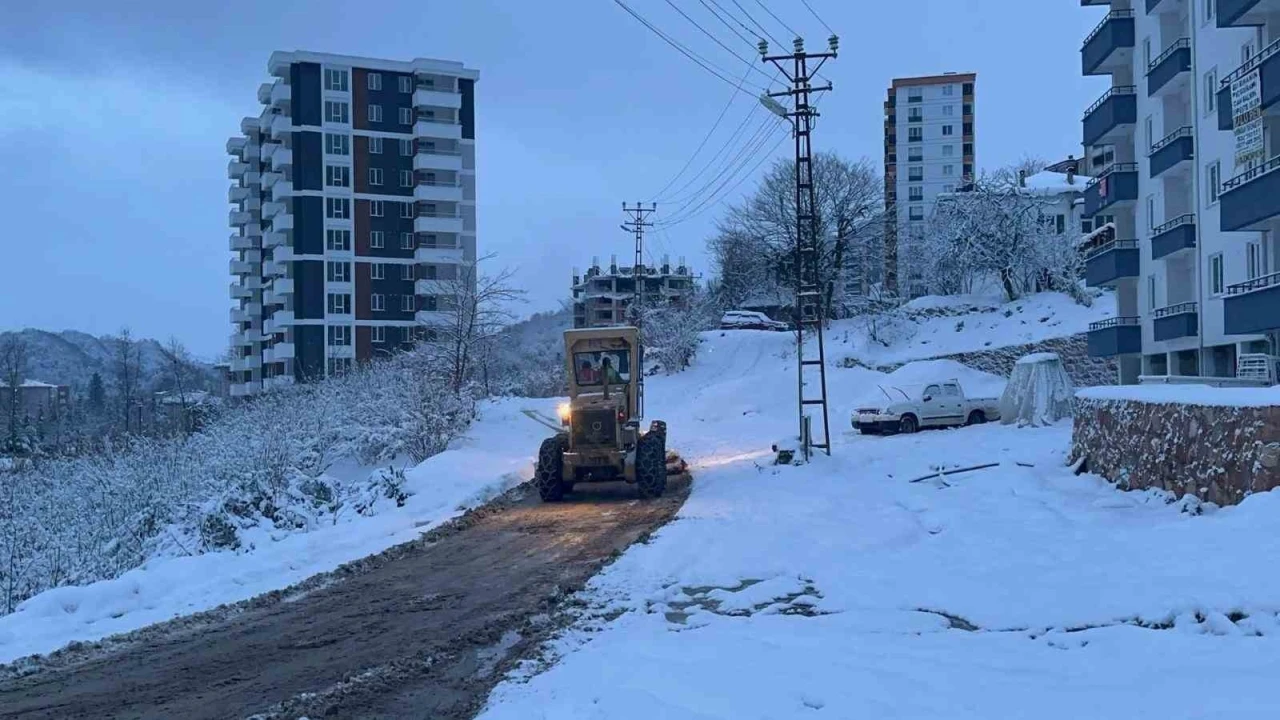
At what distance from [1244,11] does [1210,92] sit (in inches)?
204

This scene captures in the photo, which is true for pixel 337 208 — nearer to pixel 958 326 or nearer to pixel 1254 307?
A: pixel 958 326

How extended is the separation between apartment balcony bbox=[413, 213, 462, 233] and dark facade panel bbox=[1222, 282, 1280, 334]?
51.8m

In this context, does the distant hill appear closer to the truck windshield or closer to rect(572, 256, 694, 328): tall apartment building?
rect(572, 256, 694, 328): tall apartment building

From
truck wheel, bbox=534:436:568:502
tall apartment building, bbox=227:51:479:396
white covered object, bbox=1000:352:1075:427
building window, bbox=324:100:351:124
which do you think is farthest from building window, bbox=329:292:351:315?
truck wheel, bbox=534:436:568:502

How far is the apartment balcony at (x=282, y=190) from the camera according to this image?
221 ft

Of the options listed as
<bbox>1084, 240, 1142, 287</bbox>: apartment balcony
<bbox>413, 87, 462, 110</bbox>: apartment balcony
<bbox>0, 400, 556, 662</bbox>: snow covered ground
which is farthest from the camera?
<bbox>413, 87, 462, 110</bbox>: apartment balcony

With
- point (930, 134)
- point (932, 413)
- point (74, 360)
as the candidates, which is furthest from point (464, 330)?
point (74, 360)

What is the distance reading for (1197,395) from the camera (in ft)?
43.1

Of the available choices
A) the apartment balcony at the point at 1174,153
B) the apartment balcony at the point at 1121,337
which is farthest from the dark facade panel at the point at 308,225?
the apartment balcony at the point at 1174,153

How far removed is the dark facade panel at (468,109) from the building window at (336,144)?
775 cm

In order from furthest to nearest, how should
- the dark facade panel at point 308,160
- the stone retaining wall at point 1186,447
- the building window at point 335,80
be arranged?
the building window at point 335,80
the dark facade panel at point 308,160
the stone retaining wall at point 1186,447

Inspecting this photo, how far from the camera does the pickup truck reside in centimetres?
3155

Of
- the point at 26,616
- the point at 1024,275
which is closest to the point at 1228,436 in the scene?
the point at 26,616

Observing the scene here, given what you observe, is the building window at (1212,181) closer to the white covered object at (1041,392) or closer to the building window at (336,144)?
the white covered object at (1041,392)
